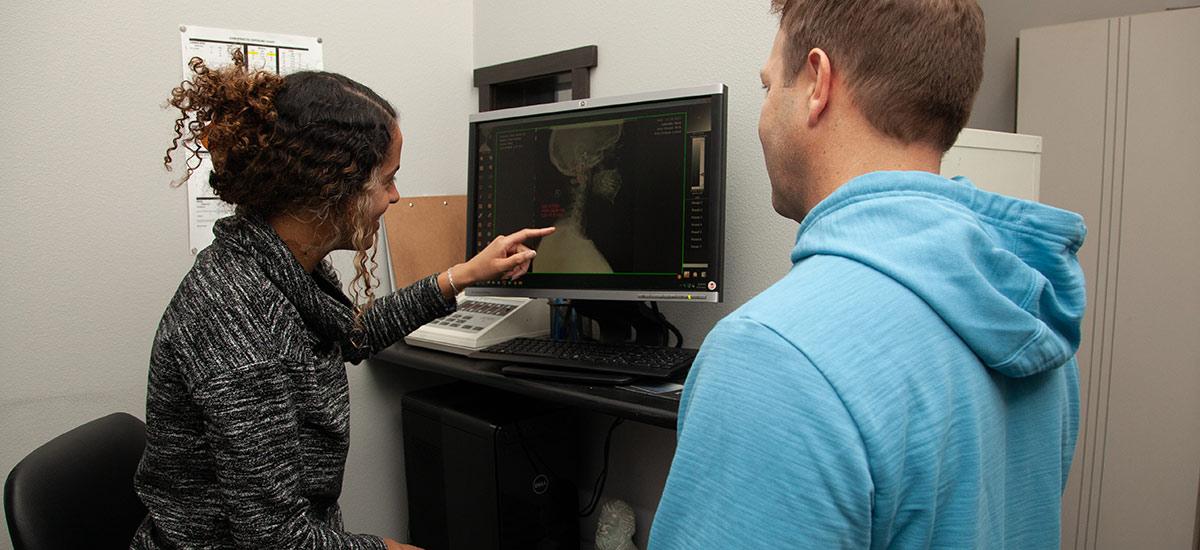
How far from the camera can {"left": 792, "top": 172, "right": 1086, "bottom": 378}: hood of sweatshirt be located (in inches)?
19.5

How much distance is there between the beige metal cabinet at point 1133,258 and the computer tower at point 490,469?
1472mm

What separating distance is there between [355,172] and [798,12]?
0.69 metres

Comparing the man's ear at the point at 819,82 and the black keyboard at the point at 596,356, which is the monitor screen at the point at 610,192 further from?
the man's ear at the point at 819,82

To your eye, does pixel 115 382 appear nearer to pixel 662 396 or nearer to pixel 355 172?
pixel 355 172

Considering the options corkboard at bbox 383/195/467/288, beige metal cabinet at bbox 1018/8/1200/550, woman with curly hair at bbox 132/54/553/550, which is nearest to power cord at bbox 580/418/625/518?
corkboard at bbox 383/195/467/288

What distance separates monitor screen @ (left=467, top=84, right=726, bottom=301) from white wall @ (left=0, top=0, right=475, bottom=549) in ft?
2.27

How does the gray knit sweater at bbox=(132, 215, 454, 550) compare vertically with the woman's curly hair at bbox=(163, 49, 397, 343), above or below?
below

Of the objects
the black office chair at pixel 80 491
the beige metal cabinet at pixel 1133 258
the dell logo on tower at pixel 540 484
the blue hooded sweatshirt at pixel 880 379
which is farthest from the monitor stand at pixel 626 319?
the beige metal cabinet at pixel 1133 258

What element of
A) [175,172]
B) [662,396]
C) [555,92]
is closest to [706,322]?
[662,396]

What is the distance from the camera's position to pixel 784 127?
73 centimetres

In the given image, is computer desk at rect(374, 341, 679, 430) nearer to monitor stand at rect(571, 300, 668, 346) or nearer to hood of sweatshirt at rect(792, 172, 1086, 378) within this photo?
monitor stand at rect(571, 300, 668, 346)

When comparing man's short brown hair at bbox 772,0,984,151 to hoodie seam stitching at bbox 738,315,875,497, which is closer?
hoodie seam stitching at bbox 738,315,875,497

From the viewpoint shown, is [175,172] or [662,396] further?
[175,172]

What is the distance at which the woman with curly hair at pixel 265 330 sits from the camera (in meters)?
0.90
